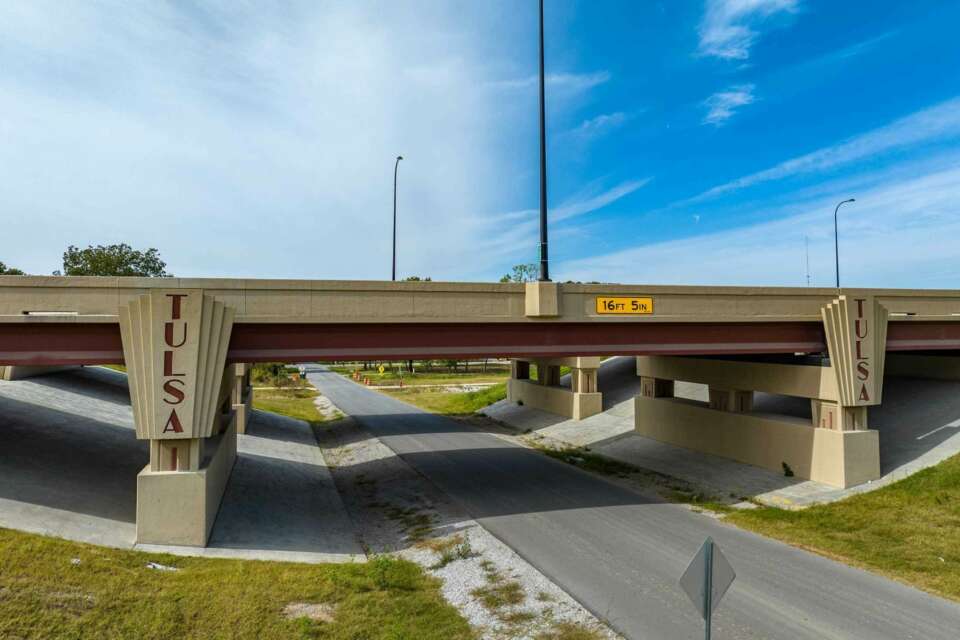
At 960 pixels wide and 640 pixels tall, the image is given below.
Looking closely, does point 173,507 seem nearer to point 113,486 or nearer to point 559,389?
point 113,486

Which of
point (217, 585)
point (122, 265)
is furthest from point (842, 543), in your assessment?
point (122, 265)

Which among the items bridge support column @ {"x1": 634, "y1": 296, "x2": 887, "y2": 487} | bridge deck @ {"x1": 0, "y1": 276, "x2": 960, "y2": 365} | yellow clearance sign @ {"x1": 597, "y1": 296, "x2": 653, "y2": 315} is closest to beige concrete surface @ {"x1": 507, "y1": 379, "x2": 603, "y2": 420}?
bridge support column @ {"x1": 634, "y1": 296, "x2": 887, "y2": 487}

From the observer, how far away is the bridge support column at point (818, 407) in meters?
22.4

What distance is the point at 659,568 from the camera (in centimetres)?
1483

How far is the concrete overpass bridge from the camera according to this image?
15.9 meters

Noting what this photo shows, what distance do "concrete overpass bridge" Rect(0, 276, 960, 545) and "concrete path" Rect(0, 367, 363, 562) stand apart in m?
1.13

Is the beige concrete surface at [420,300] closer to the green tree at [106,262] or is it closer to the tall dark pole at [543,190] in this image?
the tall dark pole at [543,190]

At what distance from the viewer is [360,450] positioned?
110 ft

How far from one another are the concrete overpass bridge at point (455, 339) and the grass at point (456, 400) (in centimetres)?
2600

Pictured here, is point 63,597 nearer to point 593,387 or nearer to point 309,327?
point 309,327

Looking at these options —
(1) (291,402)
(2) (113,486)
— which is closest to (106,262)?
(1) (291,402)

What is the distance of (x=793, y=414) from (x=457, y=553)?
2158cm

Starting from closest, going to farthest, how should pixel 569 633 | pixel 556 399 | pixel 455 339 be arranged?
pixel 569 633 < pixel 455 339 < pixel 556 399

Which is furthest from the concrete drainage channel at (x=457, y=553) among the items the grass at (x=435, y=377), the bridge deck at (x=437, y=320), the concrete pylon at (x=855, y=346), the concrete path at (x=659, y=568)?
the grass at (x=435, y=377)
